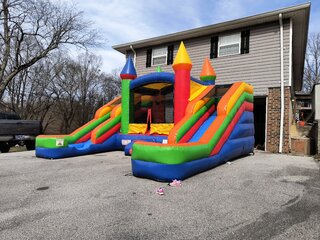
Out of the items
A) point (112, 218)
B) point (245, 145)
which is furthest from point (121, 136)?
point (112, 218)

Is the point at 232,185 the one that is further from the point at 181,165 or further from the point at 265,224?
the point at 265,224

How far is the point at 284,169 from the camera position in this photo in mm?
6344

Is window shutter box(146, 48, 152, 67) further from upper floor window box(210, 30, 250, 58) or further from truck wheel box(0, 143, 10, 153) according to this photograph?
truck wheel box(0, 143, 10, 153)

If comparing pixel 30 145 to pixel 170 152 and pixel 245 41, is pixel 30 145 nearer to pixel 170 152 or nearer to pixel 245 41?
pixel 170 152

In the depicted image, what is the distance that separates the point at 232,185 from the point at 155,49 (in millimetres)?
11073

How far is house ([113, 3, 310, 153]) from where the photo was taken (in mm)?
10156

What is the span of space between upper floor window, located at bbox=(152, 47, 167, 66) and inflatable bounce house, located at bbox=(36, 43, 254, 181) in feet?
11.7

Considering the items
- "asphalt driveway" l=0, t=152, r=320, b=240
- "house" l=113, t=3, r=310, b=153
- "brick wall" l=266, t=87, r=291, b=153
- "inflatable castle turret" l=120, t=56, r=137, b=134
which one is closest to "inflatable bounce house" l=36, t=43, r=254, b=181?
"inflatable castle turret" l=120, t=56, r=137, b=134

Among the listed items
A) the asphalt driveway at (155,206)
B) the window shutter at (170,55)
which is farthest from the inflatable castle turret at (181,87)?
the window shutter at (170,55)

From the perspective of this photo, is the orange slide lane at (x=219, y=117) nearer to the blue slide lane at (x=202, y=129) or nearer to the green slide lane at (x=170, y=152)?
the green slide lane at (x=170, y=152)

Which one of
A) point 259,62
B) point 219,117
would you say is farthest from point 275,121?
point 219,117

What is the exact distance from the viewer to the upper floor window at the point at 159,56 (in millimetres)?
13961

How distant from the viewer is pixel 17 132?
33.9 ft

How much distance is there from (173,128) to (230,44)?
22.7 feet
